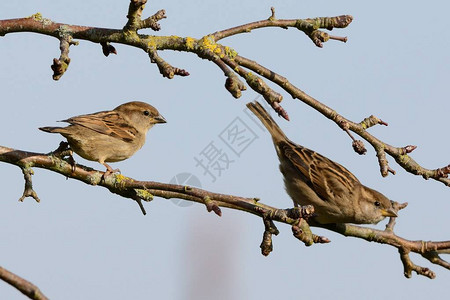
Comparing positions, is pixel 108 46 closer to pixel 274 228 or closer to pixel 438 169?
pixel 274 228

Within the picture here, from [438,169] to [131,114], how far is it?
3.87 m

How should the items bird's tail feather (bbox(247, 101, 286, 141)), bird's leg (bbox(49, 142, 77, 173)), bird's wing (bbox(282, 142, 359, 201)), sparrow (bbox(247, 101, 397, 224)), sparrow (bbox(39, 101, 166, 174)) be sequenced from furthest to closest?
bird's tail feather (bbox(247, 101, 286, 141)) → bird's wing (bbox(282, 142, 359, 201)) → sparrow (bbox(247, 101, 397, 224)) → sparrow (bbox(39, 101, 166, 174)) → bird's leg (bbox(49, 142, 77, 173))

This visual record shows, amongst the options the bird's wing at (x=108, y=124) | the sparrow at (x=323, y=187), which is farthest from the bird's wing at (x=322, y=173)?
the bird's wing at (x=108, y=124)

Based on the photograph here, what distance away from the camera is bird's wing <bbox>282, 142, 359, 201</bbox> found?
7547 millimetres

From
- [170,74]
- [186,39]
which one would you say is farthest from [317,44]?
[170,74]

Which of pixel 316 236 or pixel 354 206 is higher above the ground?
pixel 354 206

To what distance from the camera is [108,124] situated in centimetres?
702

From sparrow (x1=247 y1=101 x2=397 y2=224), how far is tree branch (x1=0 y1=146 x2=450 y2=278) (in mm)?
1238

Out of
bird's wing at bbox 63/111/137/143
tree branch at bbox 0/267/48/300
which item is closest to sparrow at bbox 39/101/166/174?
bird's wing at bbox 63/111/137/143

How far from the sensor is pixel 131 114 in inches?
300

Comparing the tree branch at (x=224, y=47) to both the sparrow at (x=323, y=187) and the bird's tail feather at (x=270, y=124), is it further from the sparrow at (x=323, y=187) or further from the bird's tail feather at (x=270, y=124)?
the bird's tail feather at (x=270, y=124)

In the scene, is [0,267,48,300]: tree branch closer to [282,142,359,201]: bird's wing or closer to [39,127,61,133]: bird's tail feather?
[39,127,61,133]: bird's tail feather

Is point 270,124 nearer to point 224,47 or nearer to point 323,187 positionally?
point 323,187

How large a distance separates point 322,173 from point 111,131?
251 centimetres
